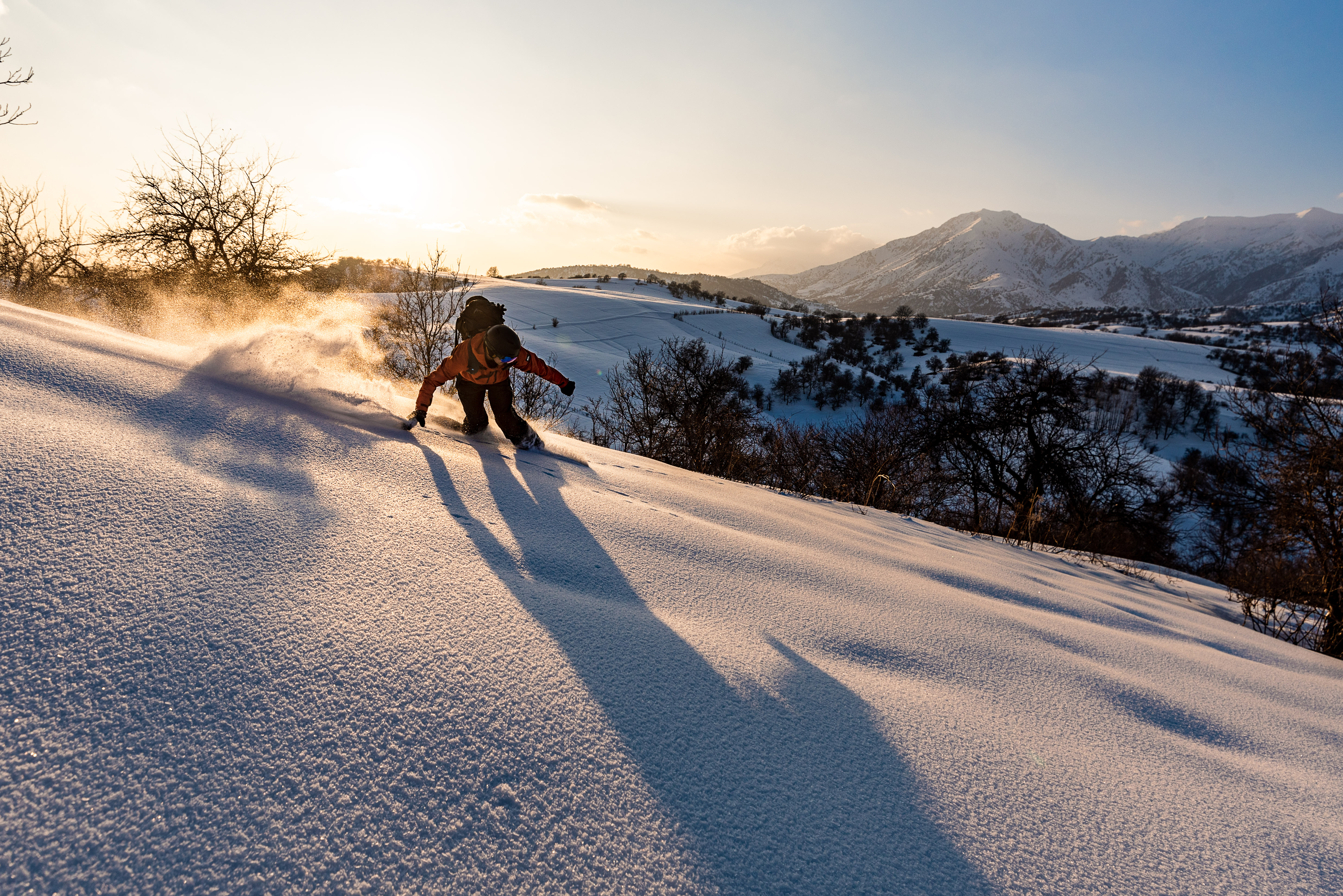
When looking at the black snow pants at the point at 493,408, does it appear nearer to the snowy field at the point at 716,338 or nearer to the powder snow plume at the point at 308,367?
the powder snow plume at the point at 308,367

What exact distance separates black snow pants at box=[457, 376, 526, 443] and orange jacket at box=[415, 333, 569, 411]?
5 cm

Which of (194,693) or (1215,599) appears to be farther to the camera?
(1215,599)

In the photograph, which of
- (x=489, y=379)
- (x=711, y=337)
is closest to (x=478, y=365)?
(x=489, y=379)

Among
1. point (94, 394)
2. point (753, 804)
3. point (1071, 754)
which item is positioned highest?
point (94, 394)

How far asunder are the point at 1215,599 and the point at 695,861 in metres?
7.54

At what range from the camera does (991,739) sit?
132 cm

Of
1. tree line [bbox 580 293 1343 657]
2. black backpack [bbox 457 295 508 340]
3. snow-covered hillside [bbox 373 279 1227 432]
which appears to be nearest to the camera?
black backpack [bbox 457 295 508 340]

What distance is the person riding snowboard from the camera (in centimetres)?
382

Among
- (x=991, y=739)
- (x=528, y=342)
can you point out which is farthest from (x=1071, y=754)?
(x=528, y=342)

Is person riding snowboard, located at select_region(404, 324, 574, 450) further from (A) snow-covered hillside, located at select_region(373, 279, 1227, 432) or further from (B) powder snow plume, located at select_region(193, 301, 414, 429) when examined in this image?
(A) snow-covered hillside, located at select_region(373, 279, 1227, 432)

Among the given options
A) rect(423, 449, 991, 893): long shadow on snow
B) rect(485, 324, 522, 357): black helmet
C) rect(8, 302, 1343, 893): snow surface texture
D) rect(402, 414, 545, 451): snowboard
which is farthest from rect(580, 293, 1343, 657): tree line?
rect(423, 449, 991, 893): long shadow on snow

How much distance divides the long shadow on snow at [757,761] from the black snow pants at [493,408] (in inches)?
96.2

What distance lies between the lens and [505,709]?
0.98 meters

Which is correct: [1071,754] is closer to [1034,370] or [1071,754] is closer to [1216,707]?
[1216,707]
